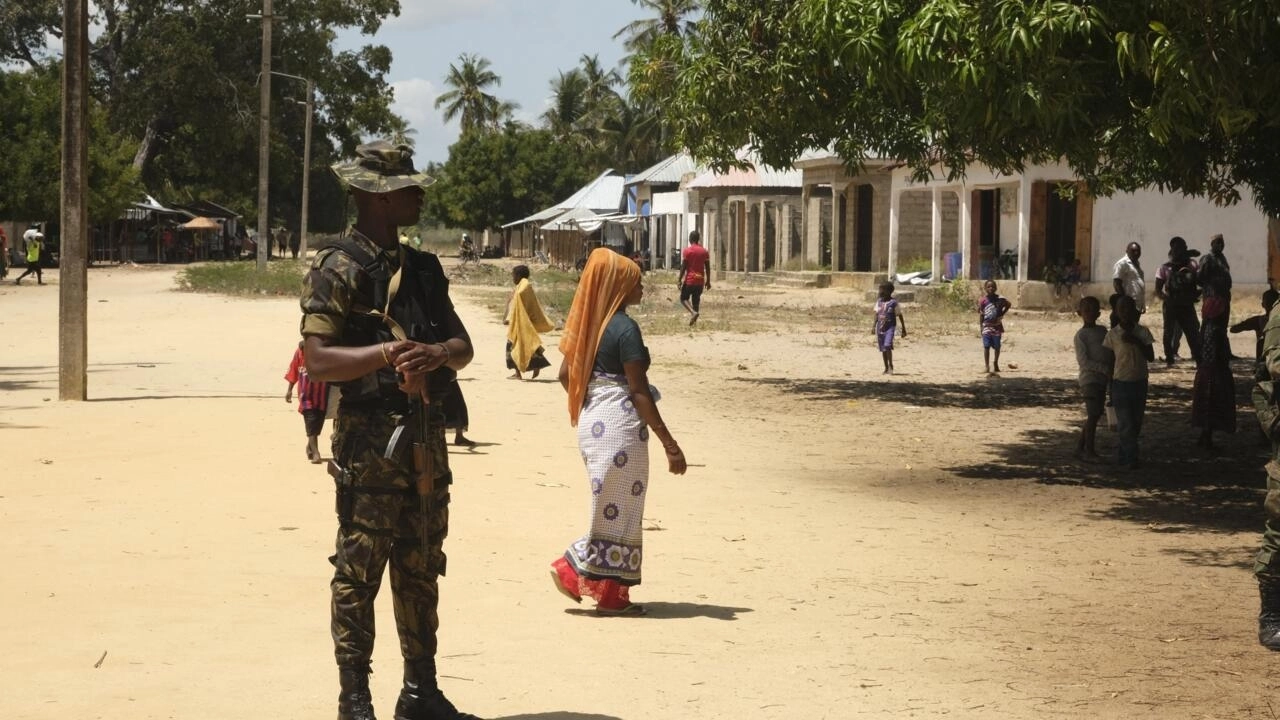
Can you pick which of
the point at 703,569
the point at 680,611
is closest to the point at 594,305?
the point at 680,611

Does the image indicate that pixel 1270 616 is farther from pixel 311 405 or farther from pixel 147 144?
pixel 147 144

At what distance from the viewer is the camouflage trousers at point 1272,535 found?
5930 millimetres

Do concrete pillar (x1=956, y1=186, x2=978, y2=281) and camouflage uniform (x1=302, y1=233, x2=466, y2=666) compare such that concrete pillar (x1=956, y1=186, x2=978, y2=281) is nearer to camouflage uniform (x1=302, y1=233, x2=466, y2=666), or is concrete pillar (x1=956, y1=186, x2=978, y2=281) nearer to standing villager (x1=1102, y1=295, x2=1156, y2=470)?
standing villager (x1=1102, y1=295, x2=1156, y2=470)

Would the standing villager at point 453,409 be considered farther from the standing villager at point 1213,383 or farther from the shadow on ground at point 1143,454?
the standing villager at point 1213,383

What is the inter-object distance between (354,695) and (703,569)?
3312mm

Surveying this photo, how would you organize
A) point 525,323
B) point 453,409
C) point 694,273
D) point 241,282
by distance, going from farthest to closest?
point 241,282 < point 694,273 < point 525,323 < point 453,409

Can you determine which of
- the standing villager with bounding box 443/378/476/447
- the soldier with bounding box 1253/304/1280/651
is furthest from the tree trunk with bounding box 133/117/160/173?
the standing villager with bounding box 443/378/476/447

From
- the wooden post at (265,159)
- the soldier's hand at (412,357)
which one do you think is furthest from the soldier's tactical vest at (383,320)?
the wooden post at (265,159)

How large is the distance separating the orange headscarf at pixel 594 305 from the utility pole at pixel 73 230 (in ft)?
29.0

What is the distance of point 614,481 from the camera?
6535mm

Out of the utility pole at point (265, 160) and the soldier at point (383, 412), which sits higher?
the utility pole at point (265, 160)

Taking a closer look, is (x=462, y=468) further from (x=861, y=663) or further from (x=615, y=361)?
(x=861, y=663)

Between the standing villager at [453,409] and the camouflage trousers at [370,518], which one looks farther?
the standing villager at [453,409]

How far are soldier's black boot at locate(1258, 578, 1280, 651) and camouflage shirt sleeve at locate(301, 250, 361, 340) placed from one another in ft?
12.5
